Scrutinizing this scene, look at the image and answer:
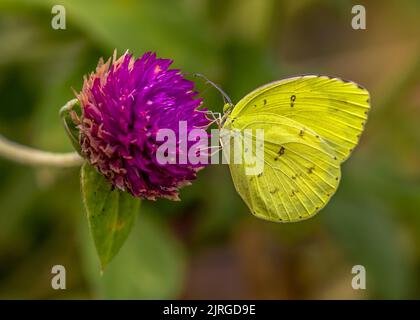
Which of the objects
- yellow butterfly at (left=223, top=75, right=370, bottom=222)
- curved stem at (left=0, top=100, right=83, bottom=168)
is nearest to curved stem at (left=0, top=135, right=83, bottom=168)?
curved stem at (left=0, top=100, right=83, bottom=168)

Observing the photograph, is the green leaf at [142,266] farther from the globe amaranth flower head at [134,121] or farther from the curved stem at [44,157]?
the globe amaranth flower head at [134,121]

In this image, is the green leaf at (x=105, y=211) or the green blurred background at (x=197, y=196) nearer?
the green leaf at (x=105, y=211)

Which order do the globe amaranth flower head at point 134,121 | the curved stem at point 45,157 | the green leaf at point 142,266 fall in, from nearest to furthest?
the globe amaranth flower head at point 134,121
the curved stem at point 45,157
the green leaf at point 142,266

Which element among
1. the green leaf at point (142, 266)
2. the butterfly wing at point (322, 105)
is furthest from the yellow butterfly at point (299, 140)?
the green leaf at point (142, 266)

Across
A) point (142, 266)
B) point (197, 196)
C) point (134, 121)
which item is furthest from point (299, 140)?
point (197, 196)
